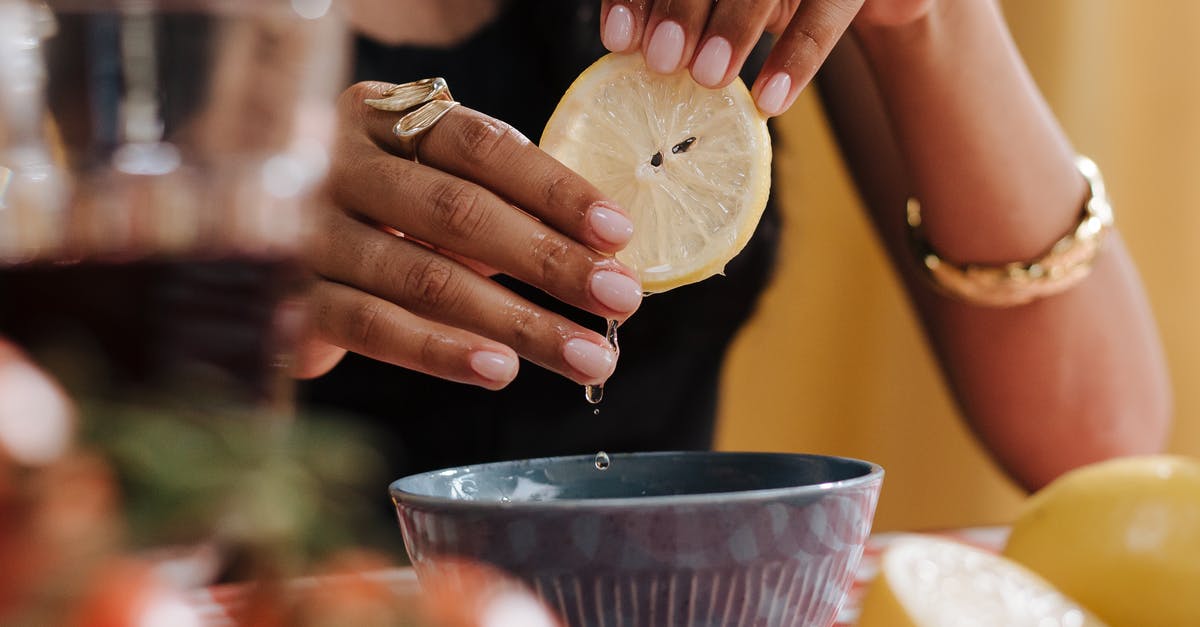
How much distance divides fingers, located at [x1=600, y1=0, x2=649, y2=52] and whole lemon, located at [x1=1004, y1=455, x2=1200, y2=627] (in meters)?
0.29

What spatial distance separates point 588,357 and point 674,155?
0.36ft

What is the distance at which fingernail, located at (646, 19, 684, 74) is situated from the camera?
0.52 m

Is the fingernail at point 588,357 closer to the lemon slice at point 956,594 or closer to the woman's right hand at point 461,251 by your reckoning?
the woman's right hand at point 461,251

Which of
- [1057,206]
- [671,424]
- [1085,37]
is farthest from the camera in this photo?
[1085,37]

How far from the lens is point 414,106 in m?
0.61

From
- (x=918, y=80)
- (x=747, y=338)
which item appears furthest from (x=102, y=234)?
(x=747, y=338)

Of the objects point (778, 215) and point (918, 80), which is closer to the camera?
point (918, 80)

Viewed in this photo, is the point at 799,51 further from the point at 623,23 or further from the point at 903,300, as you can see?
the point at 903,300

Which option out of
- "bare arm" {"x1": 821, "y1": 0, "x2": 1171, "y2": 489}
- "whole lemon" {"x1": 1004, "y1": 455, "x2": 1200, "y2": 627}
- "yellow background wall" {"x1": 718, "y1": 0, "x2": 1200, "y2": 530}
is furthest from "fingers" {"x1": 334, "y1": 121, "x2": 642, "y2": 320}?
"yellow background wall" {"x1": 718, "y1": 0, "x2": 1200, "y2": 530}

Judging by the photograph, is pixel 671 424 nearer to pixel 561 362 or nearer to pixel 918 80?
pixel 918 80

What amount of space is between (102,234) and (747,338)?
1.47 meters

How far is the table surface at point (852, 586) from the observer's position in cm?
16

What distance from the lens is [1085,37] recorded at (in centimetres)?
187

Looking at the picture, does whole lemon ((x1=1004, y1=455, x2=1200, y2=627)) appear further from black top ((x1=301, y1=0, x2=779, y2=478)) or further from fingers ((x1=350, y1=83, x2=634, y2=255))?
black top ((x1=301, y1=0, x2=779, y2=478))
